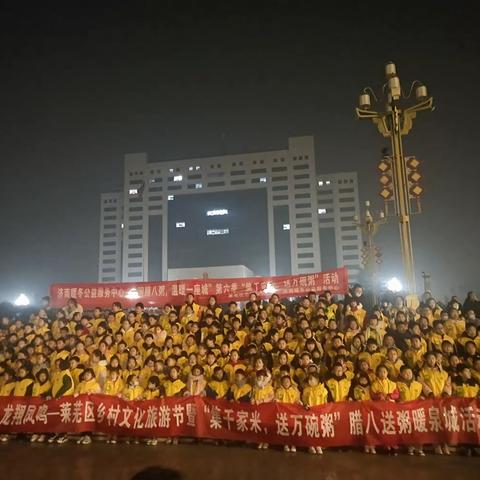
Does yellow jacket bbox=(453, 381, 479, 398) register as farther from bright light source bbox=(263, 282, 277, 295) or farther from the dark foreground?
bright light source bbox=(263, 282, 277, 295)

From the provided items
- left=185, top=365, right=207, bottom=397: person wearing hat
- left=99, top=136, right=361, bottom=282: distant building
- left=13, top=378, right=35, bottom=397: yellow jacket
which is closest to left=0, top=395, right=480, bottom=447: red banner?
left=13, top=378, right=35, bottom=397: yellow jacket

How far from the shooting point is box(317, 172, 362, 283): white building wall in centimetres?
7838

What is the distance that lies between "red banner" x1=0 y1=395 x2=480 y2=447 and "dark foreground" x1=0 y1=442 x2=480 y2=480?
0.75 ft

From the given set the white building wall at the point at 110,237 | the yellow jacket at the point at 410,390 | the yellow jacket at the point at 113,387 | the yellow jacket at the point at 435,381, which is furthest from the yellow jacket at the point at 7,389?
the white building wall at the point at 110,237

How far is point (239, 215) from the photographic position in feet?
225

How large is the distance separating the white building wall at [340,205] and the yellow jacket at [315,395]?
72.2 m

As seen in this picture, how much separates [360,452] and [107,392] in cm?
430

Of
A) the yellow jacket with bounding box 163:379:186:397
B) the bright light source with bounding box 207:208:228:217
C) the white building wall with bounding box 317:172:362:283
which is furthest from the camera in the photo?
the white building wall with bounding box 317:172:362:283

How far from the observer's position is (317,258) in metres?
70.7

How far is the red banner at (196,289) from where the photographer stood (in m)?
12.0

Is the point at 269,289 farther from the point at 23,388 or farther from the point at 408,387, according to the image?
the point at 23,388

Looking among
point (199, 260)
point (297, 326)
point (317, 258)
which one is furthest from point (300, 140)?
point (297, 326)

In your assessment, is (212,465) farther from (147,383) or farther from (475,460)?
(475,460)

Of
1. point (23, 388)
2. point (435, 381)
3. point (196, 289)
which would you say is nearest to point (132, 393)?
point (23, 388)
